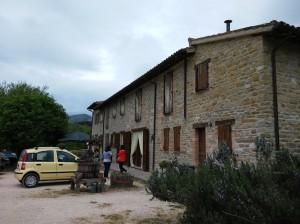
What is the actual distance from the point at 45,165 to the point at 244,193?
30.2ft

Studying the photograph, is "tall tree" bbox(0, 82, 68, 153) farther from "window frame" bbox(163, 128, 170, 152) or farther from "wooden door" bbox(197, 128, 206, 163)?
"wooden door" bbox(197, 128, 206, 163)

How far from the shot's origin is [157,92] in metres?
15.0

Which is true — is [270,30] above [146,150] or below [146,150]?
above

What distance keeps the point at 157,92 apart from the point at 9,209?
9334 mm

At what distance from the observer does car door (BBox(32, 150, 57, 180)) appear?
11.1 meters

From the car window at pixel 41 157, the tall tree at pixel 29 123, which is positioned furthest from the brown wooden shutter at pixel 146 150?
the tall tree at pixel 29 123

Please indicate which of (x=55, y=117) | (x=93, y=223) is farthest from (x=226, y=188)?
(x=55, y=117)

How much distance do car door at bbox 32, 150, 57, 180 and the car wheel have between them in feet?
0.73

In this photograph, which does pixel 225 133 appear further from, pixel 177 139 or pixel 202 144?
pixel 177 139

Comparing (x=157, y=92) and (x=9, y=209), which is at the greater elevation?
(x=157, y=92)

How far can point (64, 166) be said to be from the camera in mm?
11508

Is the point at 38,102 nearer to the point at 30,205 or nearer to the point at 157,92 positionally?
the point at 157,92

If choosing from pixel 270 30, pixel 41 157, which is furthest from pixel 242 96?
pixel 41 157

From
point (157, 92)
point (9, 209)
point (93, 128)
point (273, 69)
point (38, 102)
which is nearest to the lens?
point (9, 209)
